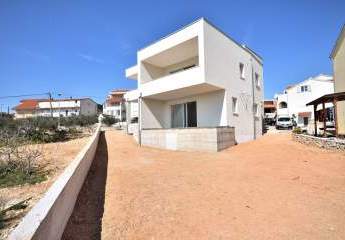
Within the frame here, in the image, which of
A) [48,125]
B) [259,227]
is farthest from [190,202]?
[48,125]

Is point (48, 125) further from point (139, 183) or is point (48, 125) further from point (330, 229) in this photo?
point (330, 229)

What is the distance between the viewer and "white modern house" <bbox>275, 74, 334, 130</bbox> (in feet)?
116

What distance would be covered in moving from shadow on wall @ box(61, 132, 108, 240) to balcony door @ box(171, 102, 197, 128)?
1024cm

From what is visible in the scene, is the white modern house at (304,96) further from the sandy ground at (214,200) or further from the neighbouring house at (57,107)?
the neighbouring house at (57,107)

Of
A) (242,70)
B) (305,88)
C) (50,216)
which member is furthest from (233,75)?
(305,88)

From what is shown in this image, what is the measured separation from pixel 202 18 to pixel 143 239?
12758 mm

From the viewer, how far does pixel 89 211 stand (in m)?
5.12

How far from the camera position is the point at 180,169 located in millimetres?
9094

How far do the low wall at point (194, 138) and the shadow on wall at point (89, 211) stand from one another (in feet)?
21.4

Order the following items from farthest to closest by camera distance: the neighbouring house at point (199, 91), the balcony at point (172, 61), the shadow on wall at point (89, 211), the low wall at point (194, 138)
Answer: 1. the balcony at point (172, 61)
2. the neighbouring house at point (199, 91)
3. the low wall at point (194, 138)
4. the shadow on wall at point (89, 211)

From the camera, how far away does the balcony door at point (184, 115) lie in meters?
17.3

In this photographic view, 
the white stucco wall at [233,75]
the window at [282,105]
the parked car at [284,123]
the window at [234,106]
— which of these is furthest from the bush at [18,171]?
the window at [282,105]

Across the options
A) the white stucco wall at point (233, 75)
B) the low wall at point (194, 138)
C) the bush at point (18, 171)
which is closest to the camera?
the bush at point (18, 171)

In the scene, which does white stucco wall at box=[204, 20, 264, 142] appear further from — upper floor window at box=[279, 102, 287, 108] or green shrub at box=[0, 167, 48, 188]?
upper floor window at box=[279, 102, 287, 108]
